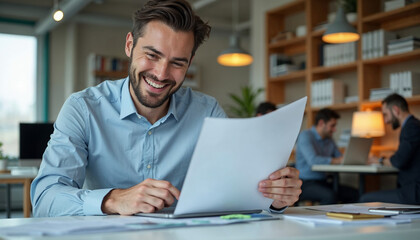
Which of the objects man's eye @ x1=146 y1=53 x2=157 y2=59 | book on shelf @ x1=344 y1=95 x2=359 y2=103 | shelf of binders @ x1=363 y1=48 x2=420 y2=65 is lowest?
man's eye @ x1=146 y1=53 x2=157 y2=59

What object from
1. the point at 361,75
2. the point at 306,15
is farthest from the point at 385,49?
the point at 306,15

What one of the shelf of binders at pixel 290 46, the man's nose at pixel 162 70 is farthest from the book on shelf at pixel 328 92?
the man's nose at pixel 162 70

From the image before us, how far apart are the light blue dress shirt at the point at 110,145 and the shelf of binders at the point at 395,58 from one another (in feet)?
14.5

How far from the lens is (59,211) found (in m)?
1.29

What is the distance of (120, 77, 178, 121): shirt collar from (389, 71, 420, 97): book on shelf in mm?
4515

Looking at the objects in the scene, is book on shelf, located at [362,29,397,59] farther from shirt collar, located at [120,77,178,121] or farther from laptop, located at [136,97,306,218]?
laptop, located at [136,97,306,218]

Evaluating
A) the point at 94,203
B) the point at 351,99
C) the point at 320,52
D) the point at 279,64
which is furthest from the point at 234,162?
the point at 279,64

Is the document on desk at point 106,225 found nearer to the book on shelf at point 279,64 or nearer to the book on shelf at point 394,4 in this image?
the book on shelf at point 394,4

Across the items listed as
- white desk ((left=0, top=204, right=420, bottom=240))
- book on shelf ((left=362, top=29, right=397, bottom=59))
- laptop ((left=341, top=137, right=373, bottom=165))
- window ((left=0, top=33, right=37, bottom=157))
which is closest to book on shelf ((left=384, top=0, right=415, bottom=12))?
book on shelf ((left=362, top=29, right=397, bottom=59))

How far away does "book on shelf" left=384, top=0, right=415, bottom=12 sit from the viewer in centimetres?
562

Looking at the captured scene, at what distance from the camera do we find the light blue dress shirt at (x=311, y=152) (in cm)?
519

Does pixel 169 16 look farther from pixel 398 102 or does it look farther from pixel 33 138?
pixel 398 102

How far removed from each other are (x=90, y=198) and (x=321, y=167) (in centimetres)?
410

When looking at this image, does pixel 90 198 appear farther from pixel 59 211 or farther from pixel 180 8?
pixel 180 8
